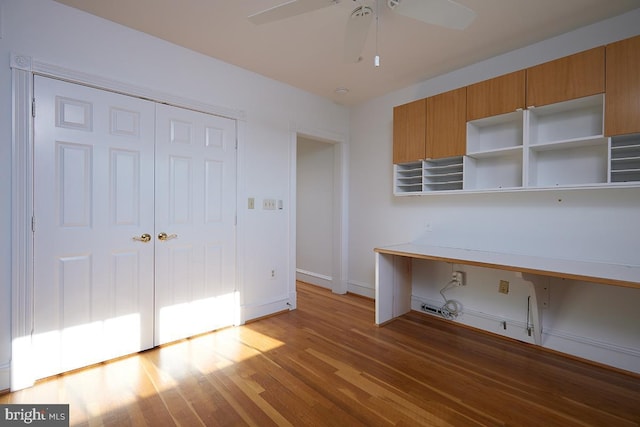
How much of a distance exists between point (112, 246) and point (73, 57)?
4.69 ft

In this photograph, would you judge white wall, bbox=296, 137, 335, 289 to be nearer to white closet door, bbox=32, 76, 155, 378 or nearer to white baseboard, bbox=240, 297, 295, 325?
white baseboard, bbox=240, 297, 295, 325

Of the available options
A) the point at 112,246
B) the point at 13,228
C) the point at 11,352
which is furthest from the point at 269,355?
the point at 13,228

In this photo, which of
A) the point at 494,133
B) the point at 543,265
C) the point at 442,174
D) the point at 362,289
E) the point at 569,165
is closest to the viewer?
the point at 543,265

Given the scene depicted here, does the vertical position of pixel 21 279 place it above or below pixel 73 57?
below

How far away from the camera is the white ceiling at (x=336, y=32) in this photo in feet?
6.81

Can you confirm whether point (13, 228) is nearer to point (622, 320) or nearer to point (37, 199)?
point (37, 199)

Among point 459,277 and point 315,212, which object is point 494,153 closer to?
point 459,277

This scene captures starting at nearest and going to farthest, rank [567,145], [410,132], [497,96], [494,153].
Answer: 1. [567,145]
2. [497,96]
3. [494,153]
4. [410,132]

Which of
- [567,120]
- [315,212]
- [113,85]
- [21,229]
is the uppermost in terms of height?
[113,85]

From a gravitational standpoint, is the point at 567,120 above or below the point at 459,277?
above

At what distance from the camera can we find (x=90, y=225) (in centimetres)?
220

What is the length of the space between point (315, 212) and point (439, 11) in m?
3.29

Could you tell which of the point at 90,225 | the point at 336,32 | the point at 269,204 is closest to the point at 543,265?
the point at 336,32

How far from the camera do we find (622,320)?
2.16m
